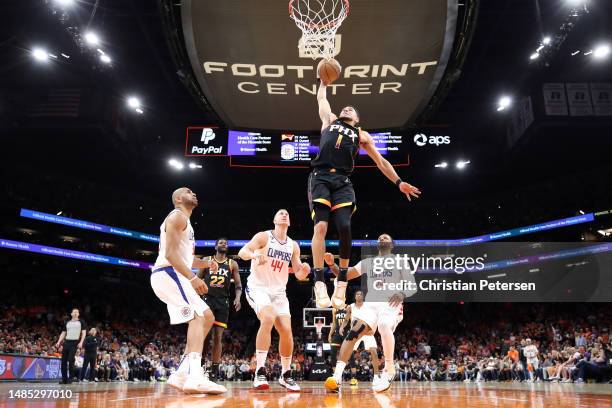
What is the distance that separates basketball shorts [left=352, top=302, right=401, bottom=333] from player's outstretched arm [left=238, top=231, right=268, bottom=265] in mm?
1741

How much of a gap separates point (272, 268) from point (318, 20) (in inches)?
146

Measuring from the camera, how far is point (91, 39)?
600 inches

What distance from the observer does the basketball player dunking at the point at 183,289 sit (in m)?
5.05

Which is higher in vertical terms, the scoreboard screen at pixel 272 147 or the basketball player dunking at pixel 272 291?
the scoreboard screen at pixel 272 147

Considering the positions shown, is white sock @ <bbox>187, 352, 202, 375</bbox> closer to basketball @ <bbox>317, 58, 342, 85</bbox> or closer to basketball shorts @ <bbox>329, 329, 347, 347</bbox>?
basketball @ <bbox>317, 58, 342, 85</bbox>

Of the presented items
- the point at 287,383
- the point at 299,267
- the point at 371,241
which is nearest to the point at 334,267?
the point at 299,267

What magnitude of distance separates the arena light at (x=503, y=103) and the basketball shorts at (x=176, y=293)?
18.9 meters

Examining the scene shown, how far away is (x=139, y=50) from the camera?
1825 centimetres

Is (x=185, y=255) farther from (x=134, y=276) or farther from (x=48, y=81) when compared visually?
(x=134, y=276)

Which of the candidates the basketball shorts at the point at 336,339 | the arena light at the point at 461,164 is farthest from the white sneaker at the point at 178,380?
the arena light at the point at 461,164

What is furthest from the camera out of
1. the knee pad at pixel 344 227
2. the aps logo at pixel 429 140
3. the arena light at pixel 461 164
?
the arena light at pixel 461 164

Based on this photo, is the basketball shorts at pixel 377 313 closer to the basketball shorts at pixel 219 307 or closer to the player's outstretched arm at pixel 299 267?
the player's outstretched arm at pixel 299 267
